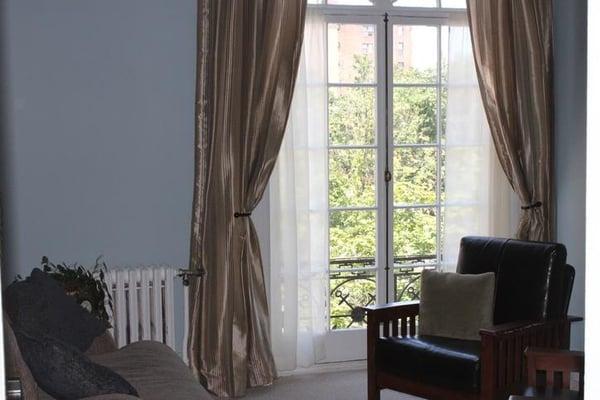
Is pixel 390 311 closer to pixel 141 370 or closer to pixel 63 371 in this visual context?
pixel 141 370

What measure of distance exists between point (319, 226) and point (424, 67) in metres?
1.23

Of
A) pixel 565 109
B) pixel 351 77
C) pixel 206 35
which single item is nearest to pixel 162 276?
pixel 206 35

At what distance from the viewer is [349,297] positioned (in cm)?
487

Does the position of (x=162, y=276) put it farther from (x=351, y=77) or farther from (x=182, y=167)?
(x=351, y=77)

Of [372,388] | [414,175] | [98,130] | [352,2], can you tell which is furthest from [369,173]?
[98,130]

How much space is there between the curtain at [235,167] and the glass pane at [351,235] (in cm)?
57

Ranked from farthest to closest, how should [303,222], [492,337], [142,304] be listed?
1. [303,222]
2. [142,304]
3. [492,337]

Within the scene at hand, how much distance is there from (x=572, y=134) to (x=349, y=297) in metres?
1.78

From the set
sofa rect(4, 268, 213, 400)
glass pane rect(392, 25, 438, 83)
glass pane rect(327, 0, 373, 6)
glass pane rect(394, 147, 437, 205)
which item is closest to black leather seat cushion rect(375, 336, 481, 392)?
sofa rect(4, 268, 213, 400)

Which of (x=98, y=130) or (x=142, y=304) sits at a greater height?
(x=98, y=130)

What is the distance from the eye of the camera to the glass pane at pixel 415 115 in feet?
16.0

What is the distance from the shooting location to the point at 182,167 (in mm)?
4449

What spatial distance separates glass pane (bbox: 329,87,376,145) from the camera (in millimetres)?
4758

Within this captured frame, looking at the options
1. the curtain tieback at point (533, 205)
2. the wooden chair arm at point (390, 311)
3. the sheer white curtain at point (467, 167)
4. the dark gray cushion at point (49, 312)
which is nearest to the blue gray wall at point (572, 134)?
the curtain tieback at point (533, 205)
